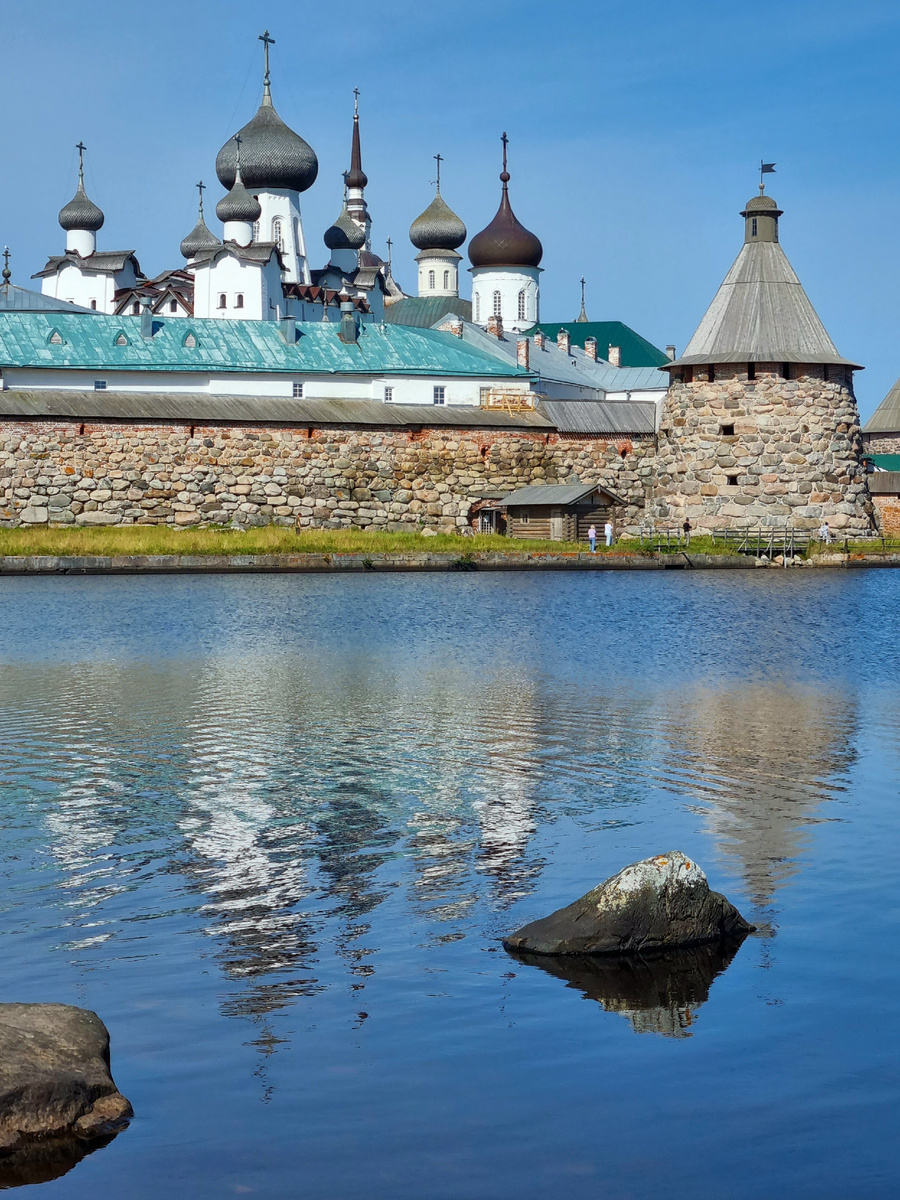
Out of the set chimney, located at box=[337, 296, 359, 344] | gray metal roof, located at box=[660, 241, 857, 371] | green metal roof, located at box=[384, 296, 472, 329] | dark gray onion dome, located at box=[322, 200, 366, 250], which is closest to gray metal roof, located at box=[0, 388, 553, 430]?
chimney, located at box=[337, 296, 359, 344]

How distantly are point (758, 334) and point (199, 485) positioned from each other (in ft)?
46.5

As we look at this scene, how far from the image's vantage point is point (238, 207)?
5328cm

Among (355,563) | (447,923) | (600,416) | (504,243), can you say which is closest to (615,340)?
(504,243)

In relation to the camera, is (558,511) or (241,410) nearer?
(558,511)

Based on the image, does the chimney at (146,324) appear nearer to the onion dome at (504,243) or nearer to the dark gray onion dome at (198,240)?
the dark gray onion dome at (198,240)

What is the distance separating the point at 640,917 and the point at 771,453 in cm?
3467

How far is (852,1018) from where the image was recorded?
4.73 metres

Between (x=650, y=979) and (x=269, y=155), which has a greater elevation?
(x=269, y=155)

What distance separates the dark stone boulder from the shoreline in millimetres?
27137

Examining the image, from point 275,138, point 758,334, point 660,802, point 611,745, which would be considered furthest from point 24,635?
point 275,138

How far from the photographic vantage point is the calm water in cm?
390

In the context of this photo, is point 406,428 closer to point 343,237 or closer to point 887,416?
point 343,237

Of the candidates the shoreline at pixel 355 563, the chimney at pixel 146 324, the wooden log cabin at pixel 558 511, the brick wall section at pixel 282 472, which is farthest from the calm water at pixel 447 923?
the chimney at pixel 146 324

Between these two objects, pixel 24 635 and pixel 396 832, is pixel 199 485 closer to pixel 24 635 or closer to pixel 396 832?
pixel 24 635
